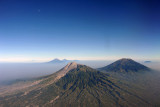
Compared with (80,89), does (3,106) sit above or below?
below

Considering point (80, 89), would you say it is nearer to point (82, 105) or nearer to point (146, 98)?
point (82, 105)


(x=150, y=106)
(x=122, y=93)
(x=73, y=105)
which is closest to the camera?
(x=150, y=106)

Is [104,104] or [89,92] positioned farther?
[89,92]

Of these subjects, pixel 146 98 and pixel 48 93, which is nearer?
pixel 146 98

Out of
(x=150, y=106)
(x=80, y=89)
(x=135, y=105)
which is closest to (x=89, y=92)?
(x=80, y=89)

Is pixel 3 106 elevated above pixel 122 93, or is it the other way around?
pixel 122 93

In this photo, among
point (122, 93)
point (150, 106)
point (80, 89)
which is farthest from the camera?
point (80, 89)

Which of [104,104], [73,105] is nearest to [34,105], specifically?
[73,105]

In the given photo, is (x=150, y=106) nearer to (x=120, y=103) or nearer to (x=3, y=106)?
(x=120, y=103)

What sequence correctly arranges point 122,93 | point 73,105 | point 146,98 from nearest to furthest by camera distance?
point 73,105 → point 146,98 → point 122,93
